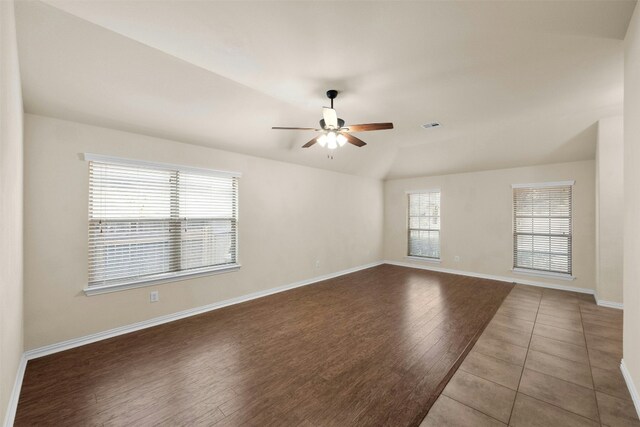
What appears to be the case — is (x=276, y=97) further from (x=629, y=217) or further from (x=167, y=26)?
(x=629, y=217)

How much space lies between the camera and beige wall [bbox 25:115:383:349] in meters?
2.70

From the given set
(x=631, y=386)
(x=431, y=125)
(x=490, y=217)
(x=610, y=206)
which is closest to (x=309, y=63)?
(x=431, y=125)

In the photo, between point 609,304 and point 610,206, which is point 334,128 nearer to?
point 610,206

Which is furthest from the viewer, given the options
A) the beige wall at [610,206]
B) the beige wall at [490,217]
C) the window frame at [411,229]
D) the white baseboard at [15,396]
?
the window frame at [411,229]

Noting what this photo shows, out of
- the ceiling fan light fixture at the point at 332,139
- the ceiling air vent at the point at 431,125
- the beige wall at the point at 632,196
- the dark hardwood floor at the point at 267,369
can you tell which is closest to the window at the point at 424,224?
the ceiling air vent at the point at 431,125

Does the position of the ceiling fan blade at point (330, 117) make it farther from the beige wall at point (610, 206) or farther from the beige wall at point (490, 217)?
the beige wall at point (490, 217)

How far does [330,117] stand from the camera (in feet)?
9.31

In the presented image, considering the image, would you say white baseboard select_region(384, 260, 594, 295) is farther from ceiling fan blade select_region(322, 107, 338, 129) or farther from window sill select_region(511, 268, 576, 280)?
ceiling fan blade select_region(322, 107, 338, 129)

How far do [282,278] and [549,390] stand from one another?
12.6ft

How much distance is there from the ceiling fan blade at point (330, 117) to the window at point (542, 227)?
4.72 metres

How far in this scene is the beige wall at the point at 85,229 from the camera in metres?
2.70

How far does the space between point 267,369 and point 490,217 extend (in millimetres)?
5612

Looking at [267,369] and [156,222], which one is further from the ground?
[156,222]

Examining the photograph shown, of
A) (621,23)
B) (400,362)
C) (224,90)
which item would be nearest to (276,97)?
(224,90)
